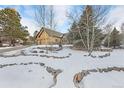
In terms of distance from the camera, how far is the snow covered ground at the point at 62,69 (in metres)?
2.03

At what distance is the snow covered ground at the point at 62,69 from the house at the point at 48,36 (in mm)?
125

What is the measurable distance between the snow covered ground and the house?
0.12m

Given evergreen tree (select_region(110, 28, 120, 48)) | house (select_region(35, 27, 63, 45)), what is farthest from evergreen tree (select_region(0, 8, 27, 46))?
evergreen tree (select_region(110, 28, 120, 48))

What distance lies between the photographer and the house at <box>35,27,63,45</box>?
219cm

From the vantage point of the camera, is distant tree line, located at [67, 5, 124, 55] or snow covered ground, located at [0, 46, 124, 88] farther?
distant tree line, located at [67, 5, 124, 55]

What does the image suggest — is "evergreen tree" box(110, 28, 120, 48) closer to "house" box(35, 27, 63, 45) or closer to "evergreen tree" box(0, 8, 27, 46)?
"house" box(35, 27, 63, 45)

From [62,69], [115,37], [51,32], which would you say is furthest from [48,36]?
[115,37]

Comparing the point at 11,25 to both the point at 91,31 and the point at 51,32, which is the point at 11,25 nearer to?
the point at 51,32

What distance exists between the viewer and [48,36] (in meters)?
2.20

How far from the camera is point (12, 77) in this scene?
208 centimetres

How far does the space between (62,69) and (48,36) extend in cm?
43

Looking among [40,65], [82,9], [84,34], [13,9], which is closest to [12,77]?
[40,65]
